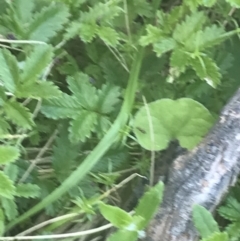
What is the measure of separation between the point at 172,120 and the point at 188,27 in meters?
0.14

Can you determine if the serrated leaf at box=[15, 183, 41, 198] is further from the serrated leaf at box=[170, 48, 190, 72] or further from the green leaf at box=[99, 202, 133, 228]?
the serrated leaf at box=[170, 48, 190, 72]

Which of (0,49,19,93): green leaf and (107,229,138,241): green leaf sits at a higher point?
(0,49,19,93): green leaf

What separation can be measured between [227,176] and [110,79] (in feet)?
0.74

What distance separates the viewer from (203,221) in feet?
2.14

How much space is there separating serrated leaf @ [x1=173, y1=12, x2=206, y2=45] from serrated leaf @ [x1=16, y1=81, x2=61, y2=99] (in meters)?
0.20

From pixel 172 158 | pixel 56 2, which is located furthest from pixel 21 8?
pixel 172 158

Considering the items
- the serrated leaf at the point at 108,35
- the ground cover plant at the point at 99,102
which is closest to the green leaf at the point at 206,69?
the ground cover plant at the point at 99,102

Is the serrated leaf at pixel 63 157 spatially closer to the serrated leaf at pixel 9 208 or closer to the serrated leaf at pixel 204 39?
the serrated leaf at pixel 9 208

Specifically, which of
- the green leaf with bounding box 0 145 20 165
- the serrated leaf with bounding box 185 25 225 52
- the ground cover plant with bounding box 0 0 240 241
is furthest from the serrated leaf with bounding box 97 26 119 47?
the green leaf with bounding box 0 145 20 165

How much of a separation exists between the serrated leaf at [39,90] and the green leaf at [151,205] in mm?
175

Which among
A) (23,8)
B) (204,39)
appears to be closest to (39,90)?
(23,8)

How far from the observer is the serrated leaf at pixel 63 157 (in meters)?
0.73

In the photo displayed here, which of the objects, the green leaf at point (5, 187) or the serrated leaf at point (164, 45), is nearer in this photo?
the green leaf at point (5, 187)

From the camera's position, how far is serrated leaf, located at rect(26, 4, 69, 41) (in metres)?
0.70
